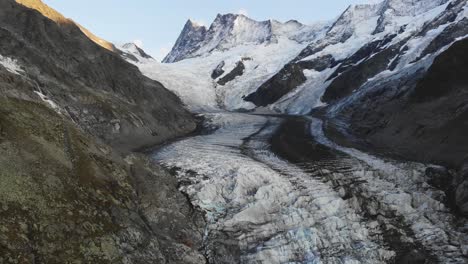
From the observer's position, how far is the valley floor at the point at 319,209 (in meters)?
18.7

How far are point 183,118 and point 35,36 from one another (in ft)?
62.5

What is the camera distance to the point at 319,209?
2208 centimetres

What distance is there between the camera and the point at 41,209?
16016mm

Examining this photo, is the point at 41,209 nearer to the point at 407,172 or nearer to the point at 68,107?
the point at 407,172

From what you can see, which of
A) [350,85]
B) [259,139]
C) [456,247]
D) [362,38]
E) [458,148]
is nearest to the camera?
[456,247]

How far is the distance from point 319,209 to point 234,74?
110 meters

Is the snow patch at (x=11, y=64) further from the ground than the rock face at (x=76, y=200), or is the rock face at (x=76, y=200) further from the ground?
the snow patch at (x=11, y=64)

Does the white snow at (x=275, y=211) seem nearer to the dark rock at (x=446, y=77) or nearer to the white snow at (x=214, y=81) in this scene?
the dark rock at (x=446, y=77)

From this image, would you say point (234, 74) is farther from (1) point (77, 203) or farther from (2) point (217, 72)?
(1) point (77, 203)

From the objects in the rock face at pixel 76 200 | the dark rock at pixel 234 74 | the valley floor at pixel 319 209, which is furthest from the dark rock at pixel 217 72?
the valley floor at pixel 319 209

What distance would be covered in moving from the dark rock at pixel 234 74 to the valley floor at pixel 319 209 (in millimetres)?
92834

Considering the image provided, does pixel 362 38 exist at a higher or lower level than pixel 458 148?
higher

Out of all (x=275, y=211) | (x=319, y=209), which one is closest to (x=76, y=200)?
(x=275, y=211)

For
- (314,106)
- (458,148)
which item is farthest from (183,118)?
(458,148)
